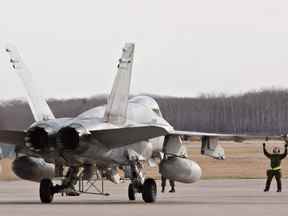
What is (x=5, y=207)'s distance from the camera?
25.8 metres

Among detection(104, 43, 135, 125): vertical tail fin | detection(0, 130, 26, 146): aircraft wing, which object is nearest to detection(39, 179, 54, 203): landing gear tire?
detection(0, 130, 26, 146): aircraft wing

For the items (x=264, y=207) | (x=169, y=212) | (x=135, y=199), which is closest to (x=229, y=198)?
(x=135, y=199)

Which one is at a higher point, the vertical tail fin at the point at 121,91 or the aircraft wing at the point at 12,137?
the vertical tail fin at the point at 121,91

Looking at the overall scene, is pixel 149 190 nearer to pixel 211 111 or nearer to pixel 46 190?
pixel 46 190

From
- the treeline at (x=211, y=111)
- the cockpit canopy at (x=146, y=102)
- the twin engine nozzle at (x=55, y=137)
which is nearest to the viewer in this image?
the twin engine nozzle at (x=55, y=137)

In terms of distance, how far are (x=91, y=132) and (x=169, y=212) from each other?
13.8 feet

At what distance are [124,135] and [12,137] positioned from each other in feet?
10.9

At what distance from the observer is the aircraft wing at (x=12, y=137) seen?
27.8 metres

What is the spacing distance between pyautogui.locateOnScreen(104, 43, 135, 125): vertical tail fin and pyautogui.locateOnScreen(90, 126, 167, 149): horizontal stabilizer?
3.63ft

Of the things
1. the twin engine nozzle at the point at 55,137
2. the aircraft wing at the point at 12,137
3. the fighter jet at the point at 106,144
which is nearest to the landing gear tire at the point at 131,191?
the fighter jet at the point at 106,144

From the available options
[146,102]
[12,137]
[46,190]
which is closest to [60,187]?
[46,190]

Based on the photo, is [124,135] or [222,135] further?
[222,135]

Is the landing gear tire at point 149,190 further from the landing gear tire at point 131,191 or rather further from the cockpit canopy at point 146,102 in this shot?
the cockpit canopy at point 146,102

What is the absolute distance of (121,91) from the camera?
28.8 meters
